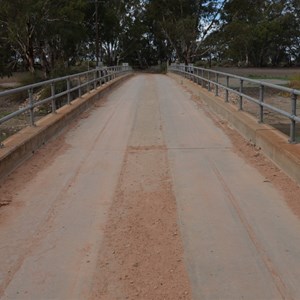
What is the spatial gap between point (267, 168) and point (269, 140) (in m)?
0.80

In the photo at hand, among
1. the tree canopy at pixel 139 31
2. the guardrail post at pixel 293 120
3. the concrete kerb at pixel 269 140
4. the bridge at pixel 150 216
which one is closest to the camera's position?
the bridge at pixel 150 216

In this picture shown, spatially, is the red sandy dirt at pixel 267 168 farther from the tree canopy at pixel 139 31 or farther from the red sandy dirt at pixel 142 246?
the tree canopy at pixel 139 31

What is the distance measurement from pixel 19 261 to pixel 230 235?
2.14 meters

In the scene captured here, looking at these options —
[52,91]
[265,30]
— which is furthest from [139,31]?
[52,91]

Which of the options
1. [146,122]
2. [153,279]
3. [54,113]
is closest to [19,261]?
[153,279]

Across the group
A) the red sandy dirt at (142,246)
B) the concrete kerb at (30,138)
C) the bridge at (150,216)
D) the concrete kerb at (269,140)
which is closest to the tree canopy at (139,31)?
the concrete kerb at (30,138)

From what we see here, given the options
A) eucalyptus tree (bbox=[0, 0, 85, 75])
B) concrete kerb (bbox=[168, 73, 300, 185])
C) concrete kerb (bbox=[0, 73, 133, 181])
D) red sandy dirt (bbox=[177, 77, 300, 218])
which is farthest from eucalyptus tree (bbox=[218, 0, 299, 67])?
red sandy dirt (bbox=[177, 77, 300, 218])

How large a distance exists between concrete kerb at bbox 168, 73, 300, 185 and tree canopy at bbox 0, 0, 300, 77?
3528 cm

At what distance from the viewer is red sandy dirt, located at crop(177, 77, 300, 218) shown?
6.68 meters

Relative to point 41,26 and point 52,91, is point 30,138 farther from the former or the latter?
point 41,26

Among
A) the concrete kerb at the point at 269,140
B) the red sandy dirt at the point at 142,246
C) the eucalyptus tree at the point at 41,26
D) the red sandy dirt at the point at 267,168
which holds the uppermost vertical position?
the eucalyptus tree at the point at 41,26

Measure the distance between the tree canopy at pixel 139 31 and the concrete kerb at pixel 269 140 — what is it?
3528 cm

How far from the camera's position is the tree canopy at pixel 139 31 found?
48.3 m

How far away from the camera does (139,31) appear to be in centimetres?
7719
